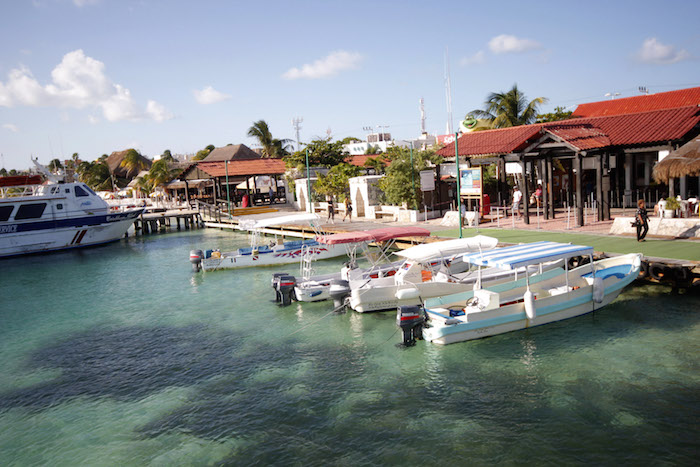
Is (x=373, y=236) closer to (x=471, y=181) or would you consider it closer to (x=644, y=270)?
(x=644, y=270)

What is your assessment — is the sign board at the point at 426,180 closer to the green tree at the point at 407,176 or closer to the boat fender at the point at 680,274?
the green tree at the point at 407,176

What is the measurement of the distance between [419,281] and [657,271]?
8.15 metres

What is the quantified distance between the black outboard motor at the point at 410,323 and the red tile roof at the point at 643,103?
3168cm

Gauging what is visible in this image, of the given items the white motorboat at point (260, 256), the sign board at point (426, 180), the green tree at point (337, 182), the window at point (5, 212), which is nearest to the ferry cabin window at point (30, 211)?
the window at point (5, 212)

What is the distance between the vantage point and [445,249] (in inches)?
717

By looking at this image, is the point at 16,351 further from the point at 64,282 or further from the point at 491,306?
the point at 491,306

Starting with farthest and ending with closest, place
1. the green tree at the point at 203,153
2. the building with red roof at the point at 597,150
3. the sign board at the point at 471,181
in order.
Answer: the green tree at the point at 203,153 → the sign board at the point at 471,181 → the building with red roof at the point at 597,150

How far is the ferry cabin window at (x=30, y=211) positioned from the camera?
1636 inches

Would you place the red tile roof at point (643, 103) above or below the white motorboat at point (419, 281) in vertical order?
above

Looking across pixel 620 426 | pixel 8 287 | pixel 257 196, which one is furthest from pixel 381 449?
pixel 257 196

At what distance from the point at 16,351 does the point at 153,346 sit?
4956 mm

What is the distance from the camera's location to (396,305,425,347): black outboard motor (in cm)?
1512

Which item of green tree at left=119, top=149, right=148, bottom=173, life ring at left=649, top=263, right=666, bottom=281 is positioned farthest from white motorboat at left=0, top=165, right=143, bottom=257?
green tree at left=119, top=149, right=148, bottom=173

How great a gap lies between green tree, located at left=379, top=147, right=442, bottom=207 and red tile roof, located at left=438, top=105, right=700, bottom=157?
12.7 feet
